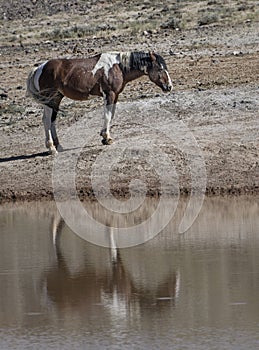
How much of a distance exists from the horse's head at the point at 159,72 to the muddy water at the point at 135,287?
3.15 metres

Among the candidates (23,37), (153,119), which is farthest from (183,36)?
(153,119)

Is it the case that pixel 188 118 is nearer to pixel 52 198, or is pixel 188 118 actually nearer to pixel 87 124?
pixel 87 124

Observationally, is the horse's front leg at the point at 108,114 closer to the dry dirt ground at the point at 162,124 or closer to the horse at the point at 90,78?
the horse at the point at 90,78

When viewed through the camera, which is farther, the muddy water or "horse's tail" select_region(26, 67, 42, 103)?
"horse's tail" select_region(26, 67, 42, 103)

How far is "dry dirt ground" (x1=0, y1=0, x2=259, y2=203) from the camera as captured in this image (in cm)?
1513

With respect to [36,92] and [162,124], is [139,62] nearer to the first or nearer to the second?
[162,124]

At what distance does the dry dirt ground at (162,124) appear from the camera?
15133 mm

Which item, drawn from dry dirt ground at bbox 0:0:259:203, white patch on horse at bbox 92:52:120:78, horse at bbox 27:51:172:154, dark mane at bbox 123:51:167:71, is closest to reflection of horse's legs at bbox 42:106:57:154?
horse at bbox 27:51:172:154

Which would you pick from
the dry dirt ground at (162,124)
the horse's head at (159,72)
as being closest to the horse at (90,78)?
the horse's head at (159,72)

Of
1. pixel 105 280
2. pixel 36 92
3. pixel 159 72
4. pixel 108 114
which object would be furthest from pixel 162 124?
pixel 105 280

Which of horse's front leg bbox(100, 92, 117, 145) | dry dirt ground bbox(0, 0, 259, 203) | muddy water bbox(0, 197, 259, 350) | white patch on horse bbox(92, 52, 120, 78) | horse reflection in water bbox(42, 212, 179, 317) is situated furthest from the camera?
horse's front leg bbox(100, 92, 117, 145)

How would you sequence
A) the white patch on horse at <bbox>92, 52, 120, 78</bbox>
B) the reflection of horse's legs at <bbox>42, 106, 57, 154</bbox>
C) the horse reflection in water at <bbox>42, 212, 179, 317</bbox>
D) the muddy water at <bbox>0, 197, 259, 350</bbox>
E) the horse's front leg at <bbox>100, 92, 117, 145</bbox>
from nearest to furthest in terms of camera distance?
the muddy water at <bbox>0, 197, 259, 350</bbox> < the horse reflection in water at <bbox>42, 212, 179, 317</bbox> < the white patch on horse at <bbox>92, 52, 120, 78</bbox> < the horse's front leg at <bbox>100, 92, 117, 145</bbox> < the reflection of horse's legs at <bbox>42, 106, 57, 154</bbox>

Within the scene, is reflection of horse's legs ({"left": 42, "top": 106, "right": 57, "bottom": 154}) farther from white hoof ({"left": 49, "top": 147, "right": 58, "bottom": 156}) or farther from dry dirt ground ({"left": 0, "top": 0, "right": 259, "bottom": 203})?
dry dirt ground ({"left": 0, "top": 0, "right": 259, "bottom": 203})

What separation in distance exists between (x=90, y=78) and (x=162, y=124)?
169 centimetres
